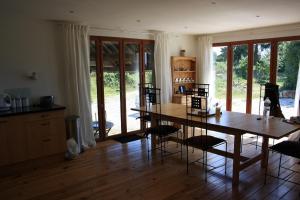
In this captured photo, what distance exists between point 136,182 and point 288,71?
4.15 metres

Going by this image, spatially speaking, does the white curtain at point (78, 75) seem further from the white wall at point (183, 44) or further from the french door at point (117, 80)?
the white wall at point (183, 44)

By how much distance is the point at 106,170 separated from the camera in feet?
12.2

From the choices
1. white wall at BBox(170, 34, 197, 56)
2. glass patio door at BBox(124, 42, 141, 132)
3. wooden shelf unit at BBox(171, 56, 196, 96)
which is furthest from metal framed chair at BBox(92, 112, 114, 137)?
white wall at BBox(170, 34, 197, 56)


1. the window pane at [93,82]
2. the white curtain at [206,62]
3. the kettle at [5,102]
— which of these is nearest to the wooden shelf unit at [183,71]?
the white curtain at [206,62]

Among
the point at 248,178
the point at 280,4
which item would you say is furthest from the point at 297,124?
the point at 280,4

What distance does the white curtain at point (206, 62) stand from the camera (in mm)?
6445

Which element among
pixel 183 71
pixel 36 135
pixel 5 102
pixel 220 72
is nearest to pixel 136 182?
pixel 36 135

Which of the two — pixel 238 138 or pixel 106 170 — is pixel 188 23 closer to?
pixel 238 138

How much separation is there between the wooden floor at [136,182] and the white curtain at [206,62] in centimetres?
288

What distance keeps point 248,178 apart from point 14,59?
4.14 metres

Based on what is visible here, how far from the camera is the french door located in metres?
5.10

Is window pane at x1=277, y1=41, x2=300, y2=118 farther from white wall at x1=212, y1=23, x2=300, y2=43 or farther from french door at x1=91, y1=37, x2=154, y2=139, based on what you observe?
french door at x1=91, y1=37, x2=154, y2=139

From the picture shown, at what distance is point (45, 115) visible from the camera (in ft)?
12.8

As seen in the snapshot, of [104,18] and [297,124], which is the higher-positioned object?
[104,18]
